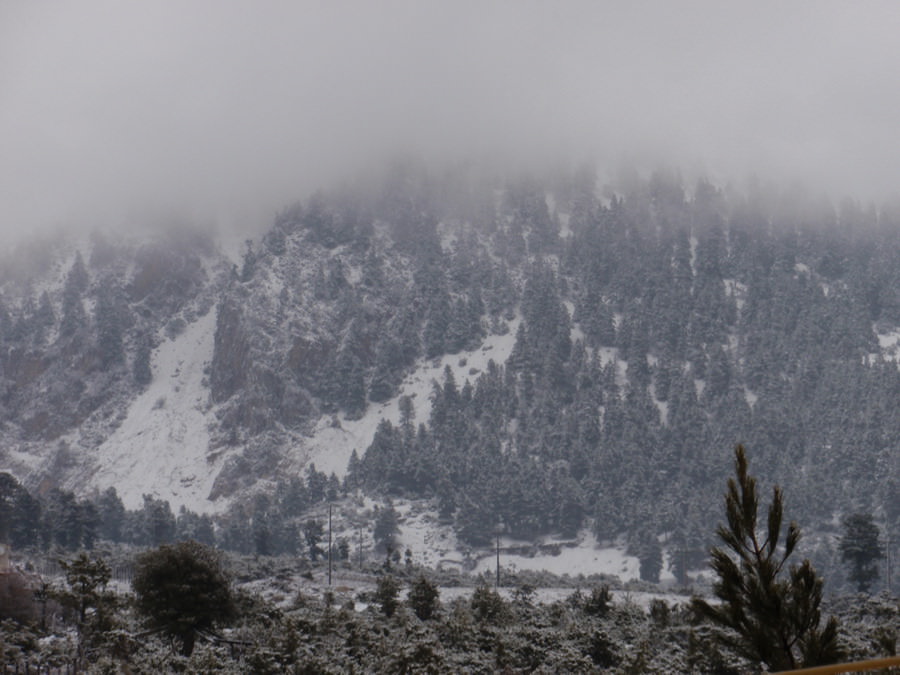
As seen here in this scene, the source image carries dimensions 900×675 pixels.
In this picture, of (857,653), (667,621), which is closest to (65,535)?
(667,621)

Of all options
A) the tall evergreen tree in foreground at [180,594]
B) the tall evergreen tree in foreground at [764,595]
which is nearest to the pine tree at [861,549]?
the tall evergreen tree in foreground at [180,594]

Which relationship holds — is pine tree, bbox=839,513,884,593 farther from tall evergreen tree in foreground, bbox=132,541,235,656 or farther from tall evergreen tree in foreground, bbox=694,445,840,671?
tall evergreen tree in foreground, bbox=694,445,840,671

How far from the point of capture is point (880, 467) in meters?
193

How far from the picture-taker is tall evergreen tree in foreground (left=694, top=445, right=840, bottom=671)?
21.1 metres

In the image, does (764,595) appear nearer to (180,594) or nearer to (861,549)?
(180,594)

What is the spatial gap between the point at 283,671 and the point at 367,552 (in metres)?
148

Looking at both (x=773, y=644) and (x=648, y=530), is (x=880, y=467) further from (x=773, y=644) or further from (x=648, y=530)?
(x=773, y=644)

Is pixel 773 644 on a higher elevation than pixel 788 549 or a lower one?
lower

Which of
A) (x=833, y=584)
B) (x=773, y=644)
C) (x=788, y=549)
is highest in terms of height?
(x=788, y=549)

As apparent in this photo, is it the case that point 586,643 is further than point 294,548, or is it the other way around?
point 294,548

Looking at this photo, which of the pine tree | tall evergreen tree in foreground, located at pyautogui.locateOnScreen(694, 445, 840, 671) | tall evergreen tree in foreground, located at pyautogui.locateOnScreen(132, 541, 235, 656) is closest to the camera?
tall evergreen tree in foreground, located at pyautogui.locateOnScreen(694, 445, 840, 671)

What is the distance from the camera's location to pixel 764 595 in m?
21.2

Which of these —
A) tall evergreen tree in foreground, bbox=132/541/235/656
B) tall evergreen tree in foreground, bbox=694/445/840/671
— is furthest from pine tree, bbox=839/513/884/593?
tall evergreen tree in foreground, bbox=694/445/840/671

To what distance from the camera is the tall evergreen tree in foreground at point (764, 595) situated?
829 inches
